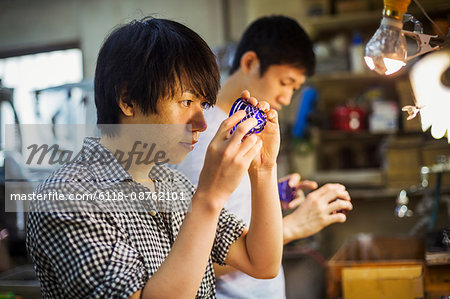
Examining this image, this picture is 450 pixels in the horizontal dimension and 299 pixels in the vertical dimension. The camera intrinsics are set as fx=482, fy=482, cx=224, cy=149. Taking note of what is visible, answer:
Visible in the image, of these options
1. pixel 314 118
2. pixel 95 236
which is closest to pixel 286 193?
pixel 95 236

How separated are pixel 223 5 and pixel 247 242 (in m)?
3.40

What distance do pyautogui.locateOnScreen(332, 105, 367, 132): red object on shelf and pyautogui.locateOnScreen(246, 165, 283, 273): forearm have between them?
271 centimetres

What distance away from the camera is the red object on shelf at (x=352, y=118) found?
12.1 feet

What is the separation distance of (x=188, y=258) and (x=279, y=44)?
43.7 inches

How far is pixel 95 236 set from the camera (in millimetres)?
847

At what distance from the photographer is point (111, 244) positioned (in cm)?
86

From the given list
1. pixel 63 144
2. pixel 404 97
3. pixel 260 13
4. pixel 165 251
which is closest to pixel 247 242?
pixel 165 251

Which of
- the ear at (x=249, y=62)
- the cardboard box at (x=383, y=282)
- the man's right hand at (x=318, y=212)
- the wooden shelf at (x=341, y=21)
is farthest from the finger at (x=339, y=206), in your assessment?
the wooden shelf at (x=341, y=21)

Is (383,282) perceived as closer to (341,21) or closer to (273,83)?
(273,83)

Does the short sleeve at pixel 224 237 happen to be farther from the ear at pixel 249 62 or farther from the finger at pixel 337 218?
the ear at pixel 249 62

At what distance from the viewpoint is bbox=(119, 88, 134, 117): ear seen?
1000 millimetres

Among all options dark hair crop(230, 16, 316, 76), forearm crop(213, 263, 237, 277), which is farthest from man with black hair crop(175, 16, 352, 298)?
forearm crop(213, 263, 237, 277)

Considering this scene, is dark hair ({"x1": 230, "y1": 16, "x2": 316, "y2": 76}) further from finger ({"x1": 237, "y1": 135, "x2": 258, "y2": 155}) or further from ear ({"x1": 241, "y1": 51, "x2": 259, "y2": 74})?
finger ({"x1": 237, "y1": 135, "x2": 258, "y2": 155})

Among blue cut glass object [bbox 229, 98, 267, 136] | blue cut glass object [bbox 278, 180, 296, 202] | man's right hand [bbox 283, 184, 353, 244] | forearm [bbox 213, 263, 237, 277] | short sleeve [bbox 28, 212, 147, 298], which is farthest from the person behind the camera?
blue cut glass object [bbox 278, 180, 296, 202]
